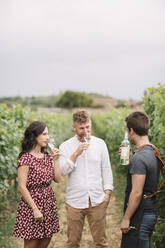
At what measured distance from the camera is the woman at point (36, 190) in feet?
9.39

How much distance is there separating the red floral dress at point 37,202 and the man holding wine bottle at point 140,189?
2.82 feet

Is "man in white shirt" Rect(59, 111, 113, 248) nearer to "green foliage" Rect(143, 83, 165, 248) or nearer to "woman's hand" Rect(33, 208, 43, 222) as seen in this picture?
"woman's hand" Rect(33, 208, 43, 222)

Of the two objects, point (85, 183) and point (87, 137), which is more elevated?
point (87, 137)

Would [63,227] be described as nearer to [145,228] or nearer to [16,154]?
[16,154]

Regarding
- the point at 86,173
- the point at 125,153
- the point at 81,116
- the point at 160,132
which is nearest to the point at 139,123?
the point at 125,153

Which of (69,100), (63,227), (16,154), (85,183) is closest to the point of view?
(85,183)

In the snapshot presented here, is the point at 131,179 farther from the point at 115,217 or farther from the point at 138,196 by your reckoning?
the point at 115,217

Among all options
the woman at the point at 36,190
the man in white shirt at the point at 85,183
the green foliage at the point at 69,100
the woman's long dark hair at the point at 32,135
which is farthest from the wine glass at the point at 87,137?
the green foliage at the point at 69,100

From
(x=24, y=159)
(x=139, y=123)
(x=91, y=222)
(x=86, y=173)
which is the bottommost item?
(x=91, y=222)

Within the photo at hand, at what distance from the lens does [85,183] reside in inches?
119

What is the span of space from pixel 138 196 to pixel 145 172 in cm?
21

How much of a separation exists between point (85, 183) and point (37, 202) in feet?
1.71

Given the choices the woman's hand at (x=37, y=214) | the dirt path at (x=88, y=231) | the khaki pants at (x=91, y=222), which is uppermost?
the woman's hand at (x=37, y=214)

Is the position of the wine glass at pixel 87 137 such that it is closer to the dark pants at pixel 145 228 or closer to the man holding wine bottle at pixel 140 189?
the man holding wine bottle at pixel 140 189
